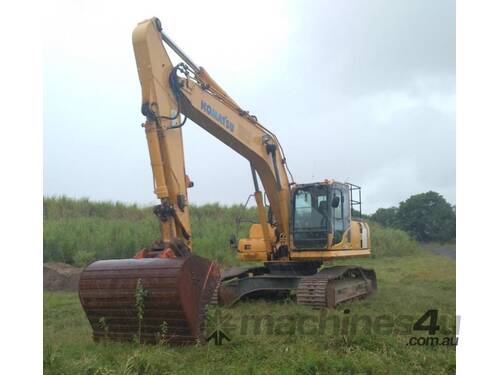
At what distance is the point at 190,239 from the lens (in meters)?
6.42

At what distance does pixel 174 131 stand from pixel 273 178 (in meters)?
3.14

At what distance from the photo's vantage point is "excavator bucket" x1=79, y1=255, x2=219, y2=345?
17.9 feet

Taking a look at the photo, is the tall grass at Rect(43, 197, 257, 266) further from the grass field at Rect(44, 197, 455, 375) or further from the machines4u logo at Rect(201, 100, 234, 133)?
the machines4u logo at Rect(201, 100, 234, 133)

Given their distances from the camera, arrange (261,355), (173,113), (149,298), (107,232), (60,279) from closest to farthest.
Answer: (261,355)
(149,298)
(173,113)
(60,279)
(107,232)

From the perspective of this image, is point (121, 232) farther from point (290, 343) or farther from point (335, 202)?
point (290, 343)

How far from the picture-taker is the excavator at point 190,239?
5.55 meters

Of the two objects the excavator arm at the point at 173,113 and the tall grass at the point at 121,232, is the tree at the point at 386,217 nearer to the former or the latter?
the tall grass at the point at 121,232

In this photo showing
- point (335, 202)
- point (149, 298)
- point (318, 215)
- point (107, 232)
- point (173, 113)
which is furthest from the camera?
point (107, 232)

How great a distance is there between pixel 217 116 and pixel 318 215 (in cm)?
285

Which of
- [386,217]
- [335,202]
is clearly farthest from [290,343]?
[386,217]

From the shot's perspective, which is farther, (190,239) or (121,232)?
(121,232)

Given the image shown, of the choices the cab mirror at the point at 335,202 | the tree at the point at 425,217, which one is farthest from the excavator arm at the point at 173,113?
the tree at the point at 425,217

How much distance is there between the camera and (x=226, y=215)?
21984mm

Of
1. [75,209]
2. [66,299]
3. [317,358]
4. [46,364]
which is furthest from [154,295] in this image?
[75,209]
